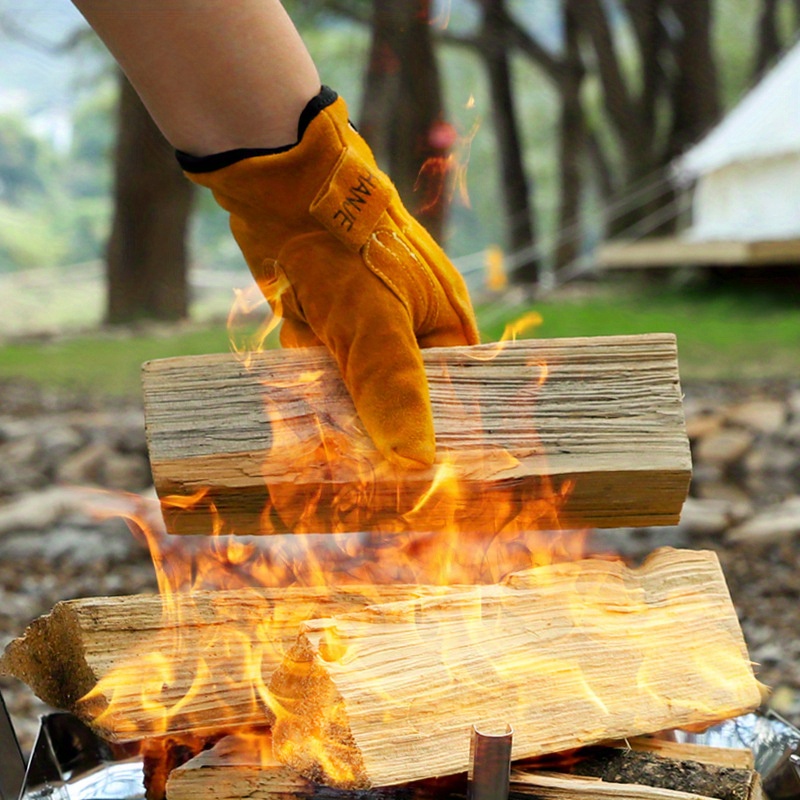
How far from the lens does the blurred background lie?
133 inches

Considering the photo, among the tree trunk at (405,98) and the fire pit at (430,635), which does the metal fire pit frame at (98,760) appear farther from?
the tree trunk at (405,98)

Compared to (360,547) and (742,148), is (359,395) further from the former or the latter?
(742,148)

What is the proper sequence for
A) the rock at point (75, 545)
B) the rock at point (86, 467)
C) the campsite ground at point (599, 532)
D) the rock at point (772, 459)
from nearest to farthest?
1. the campsite ground at point (599, 532)
2. the rock at point (75, 545)
3. the rock at point (86, 467)
4. the rock at point (772, 459)

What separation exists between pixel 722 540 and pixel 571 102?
18.6 feet

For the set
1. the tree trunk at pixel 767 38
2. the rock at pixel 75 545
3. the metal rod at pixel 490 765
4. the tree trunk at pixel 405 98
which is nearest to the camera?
the metal rod at pixel 490 765

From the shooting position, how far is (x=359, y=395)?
3.38ft

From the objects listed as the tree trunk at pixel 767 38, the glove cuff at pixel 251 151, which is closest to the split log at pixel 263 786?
the glove cuff at pixel 251 151

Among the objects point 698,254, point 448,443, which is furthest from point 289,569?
point 698,254

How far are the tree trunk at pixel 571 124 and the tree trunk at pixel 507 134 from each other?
413 mm

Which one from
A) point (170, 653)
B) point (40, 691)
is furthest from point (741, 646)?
point (40, 691)

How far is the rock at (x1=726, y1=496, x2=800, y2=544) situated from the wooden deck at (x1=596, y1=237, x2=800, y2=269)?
116 inches

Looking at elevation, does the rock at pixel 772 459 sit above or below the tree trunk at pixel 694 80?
below

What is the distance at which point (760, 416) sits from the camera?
3865mm

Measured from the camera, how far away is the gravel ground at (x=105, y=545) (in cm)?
220
